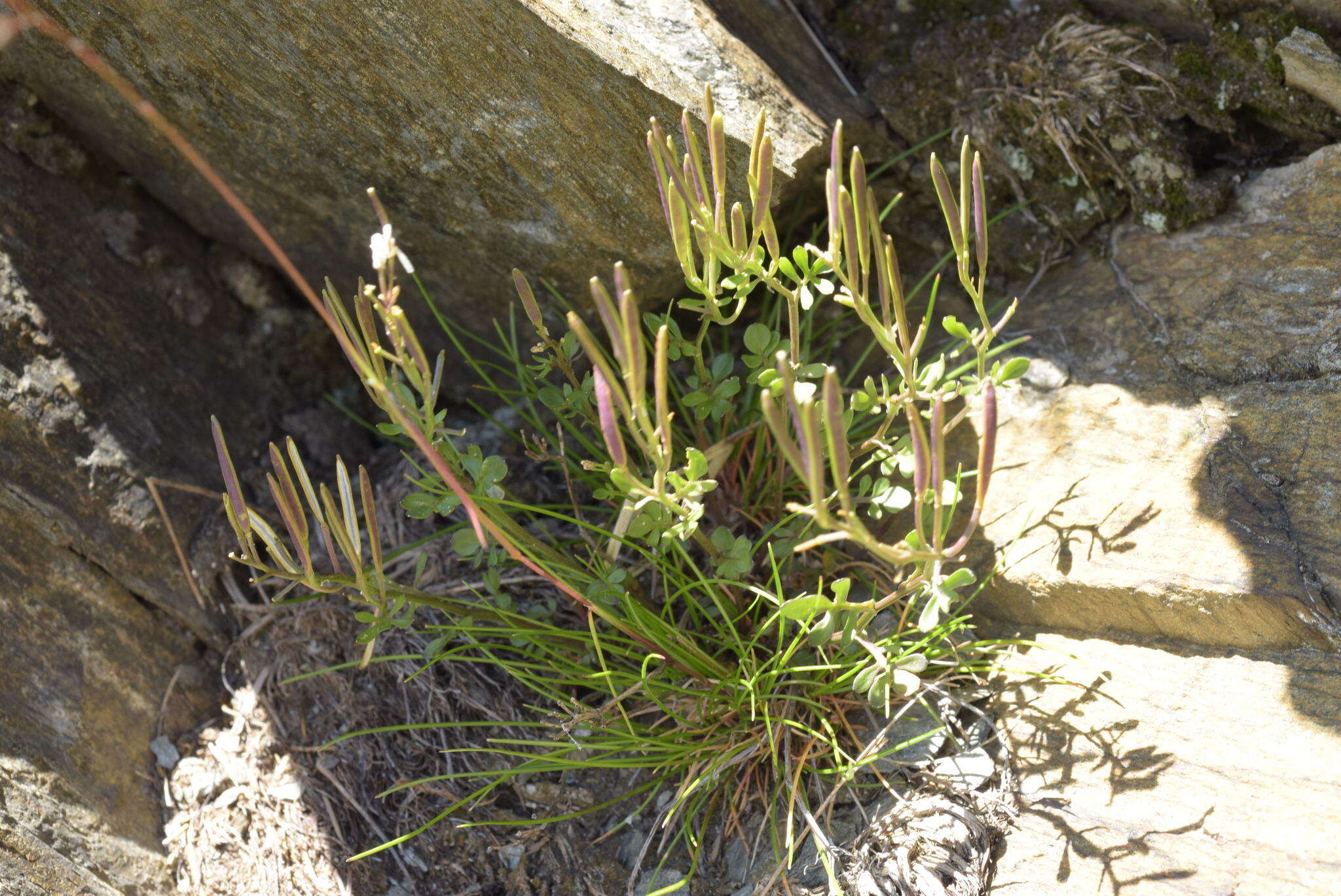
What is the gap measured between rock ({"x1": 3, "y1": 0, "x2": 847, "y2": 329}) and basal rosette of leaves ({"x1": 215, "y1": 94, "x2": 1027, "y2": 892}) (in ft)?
0.51

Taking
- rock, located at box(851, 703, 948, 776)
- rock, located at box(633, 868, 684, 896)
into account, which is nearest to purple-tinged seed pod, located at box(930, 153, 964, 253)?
rock, located at box(851, 703, 948, 776)

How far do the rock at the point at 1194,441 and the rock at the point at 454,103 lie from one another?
0.78 meters

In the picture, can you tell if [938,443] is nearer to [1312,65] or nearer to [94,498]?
[1312,65]

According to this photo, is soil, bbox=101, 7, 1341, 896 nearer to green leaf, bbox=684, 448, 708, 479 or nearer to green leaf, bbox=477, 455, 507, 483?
green leaf, bbox=477, 455, 507, 483

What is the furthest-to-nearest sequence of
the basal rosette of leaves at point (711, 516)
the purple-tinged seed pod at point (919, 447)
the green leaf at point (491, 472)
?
the green leaf at point (491, 472)
the basal rosette of leaves at point (711, 516)
the purple-tinged seed pod at point (919, 447)

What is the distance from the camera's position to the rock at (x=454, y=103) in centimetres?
192

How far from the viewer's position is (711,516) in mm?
2232

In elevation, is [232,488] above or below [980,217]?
above

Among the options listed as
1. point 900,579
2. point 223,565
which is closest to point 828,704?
point 900,579

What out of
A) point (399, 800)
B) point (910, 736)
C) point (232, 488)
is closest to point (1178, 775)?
point (910, 736)

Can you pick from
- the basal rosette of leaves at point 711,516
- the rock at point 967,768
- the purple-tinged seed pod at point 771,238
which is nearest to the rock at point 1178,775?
the rock at point 967,768

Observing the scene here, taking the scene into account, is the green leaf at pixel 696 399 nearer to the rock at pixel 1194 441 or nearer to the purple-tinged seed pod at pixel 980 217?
the purple-tinged seed pod at pixel 980 217

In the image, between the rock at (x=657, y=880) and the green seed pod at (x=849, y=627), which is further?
the rock at (x=657, y=880)

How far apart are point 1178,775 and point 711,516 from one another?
1.06m
